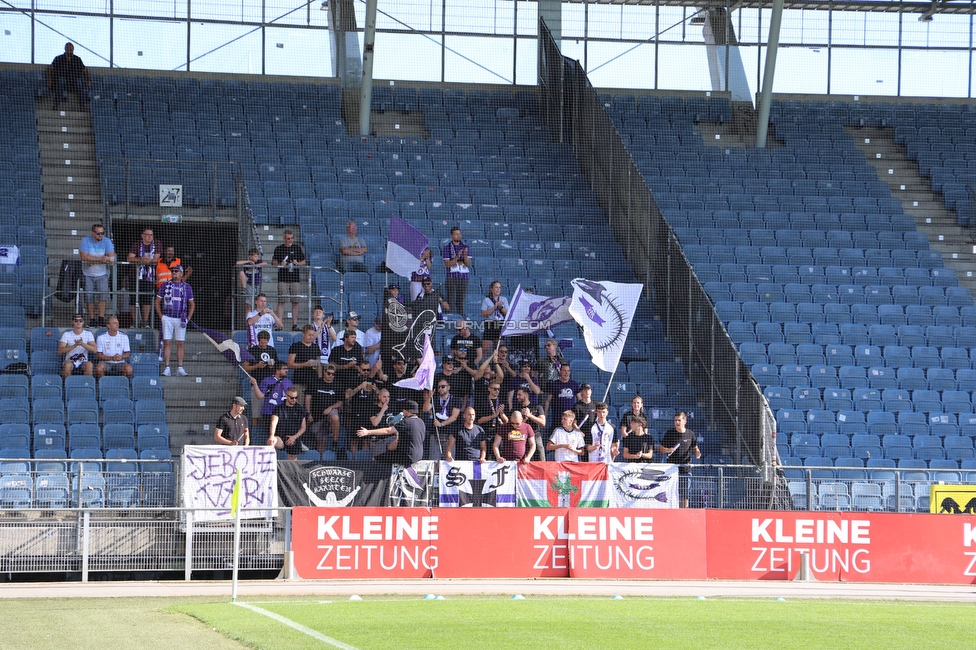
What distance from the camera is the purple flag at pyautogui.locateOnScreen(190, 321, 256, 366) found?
826 inches

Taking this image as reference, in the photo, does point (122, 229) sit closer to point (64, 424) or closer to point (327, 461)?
point (64, 424)

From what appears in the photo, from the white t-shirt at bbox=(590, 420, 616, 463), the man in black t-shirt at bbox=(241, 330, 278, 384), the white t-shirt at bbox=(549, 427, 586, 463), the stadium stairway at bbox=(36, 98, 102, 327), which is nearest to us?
the white t-shirt at bbox=(590, 420, 616, 463)

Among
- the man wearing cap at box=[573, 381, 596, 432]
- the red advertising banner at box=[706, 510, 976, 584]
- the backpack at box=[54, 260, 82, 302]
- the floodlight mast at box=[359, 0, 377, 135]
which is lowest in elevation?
the red advertising banner at box=[706, 510, 976, 584]

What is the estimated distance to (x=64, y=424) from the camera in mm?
19297

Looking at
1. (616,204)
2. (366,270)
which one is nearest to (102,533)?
(366,270)

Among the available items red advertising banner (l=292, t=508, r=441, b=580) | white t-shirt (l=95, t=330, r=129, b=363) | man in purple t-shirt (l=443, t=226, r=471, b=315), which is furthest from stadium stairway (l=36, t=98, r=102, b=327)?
red advertising banner (l=292, t=508, r=441, b=580)

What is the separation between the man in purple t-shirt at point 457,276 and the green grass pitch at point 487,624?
900 centimetres

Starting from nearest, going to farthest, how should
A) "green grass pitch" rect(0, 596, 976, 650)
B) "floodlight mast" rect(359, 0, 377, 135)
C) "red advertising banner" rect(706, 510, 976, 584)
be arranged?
1. "green grass pitch" rect(0, 596, 976, 650)
2. "red advertising banner" rect(706, 510, 976, 584)
3. "floodlight mast" rect(359, 0, 377, 135)

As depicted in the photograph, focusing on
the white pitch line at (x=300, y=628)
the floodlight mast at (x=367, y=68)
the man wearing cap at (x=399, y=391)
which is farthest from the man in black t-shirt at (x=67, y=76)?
the white pitch line at (x=300, y=628)

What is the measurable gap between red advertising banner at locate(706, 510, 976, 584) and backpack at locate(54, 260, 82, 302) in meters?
11.7

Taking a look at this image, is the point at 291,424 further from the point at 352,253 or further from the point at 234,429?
the point at 352,253

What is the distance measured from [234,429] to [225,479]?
1091 millimetres

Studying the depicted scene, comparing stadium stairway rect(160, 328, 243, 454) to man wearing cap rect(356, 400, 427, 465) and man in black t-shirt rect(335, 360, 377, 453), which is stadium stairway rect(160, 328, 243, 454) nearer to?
man in black t-shirt rect(335, 360, 377, 453)

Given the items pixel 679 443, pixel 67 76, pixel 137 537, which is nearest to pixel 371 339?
pixel 679 443
